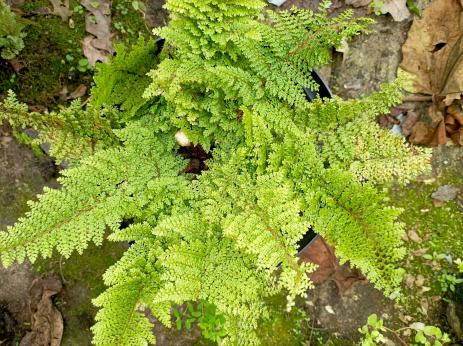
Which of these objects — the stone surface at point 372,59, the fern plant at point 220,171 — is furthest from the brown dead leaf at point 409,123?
the fern plant at point 220,171

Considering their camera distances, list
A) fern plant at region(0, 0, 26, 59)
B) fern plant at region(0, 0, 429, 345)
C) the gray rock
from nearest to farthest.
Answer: fern plant at region(0, 0, 429, 345) < fern plant at region(0, 0, 26, 59) < the gray rock

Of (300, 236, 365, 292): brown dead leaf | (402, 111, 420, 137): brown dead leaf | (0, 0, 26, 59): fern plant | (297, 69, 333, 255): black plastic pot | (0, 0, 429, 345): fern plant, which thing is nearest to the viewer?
(0, 0, 429, 345): fern plant

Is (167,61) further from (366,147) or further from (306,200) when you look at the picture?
(366,147)

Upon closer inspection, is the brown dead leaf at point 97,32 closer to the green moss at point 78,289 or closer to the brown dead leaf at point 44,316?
the green moss at point 78,289

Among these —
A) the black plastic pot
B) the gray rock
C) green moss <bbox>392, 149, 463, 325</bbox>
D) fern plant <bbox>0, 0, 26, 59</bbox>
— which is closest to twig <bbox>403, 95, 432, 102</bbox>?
green moss <bbox>392, 149, 463, 325</bbox>

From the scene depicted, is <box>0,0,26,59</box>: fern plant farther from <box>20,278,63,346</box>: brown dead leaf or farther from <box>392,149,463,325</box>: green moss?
<box>392,149,463,325</box>: green moss

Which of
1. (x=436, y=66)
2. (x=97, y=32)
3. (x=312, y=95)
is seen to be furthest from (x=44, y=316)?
(x=436, y=66)
